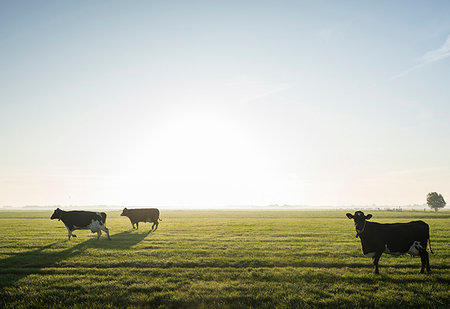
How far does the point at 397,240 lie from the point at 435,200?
131 meters

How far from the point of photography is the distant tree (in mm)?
108631

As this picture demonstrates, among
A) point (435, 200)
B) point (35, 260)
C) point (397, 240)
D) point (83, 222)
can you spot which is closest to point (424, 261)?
point (397, 240)

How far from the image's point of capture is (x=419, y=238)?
1111cm

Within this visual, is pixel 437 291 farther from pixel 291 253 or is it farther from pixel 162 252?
pixel 162 252

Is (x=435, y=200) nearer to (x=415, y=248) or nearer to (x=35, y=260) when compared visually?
(x=415, y=248)

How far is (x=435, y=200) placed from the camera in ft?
361

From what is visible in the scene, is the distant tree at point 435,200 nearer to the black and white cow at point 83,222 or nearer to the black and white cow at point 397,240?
the black and white cow at point 397,240

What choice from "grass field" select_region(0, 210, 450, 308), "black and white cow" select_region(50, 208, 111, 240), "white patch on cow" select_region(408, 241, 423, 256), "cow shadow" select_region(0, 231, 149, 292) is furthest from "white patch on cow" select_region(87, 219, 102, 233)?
"white patch on cow" select_region(408, 241, 423, 256)

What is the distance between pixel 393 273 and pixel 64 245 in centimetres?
2025

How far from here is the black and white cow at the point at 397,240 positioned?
36.1 ft

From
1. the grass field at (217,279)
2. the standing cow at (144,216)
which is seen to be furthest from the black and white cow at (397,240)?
the standing cow at (144,216)

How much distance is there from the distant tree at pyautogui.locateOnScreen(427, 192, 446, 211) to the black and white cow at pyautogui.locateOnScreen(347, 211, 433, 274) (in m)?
127

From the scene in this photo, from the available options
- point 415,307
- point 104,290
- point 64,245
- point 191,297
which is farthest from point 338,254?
point 64,245

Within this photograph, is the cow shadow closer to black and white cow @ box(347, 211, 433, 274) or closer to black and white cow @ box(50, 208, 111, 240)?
black and white cow @ box(50, 208, 111, 240)
